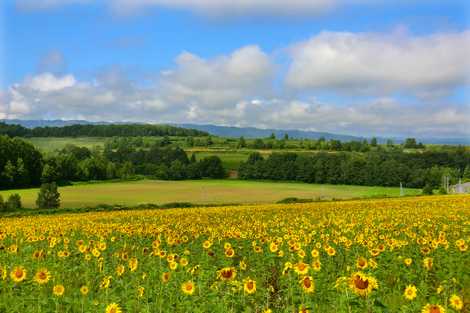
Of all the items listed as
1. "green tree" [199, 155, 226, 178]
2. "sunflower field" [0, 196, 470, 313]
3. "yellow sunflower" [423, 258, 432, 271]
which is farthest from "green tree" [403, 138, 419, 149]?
"yellow sunflower" [423, 258, 432, 271]

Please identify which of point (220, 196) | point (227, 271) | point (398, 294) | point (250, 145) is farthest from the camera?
point (250, 145)

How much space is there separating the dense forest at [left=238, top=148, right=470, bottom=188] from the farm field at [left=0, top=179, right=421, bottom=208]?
16.1 feet

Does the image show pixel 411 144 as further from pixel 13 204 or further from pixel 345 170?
pixel 13 204

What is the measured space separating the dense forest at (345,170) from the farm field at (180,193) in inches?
194

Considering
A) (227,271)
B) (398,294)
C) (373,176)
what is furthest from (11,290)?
(373,176)

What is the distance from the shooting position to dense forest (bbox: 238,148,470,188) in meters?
103

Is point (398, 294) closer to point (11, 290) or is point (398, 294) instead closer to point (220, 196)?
point (11, 290)

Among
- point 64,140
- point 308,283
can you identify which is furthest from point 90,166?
point 64,140

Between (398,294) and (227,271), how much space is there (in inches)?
A: 159

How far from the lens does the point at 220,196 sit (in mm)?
76250

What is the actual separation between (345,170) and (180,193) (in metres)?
39.1

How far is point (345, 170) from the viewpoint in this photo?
104125 millimetres

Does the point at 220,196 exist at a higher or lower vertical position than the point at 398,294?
lower

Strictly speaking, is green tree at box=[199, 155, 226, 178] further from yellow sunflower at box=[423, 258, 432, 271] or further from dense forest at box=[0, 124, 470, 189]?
yellow sunflower at box=[423, 258, 432, 271]
